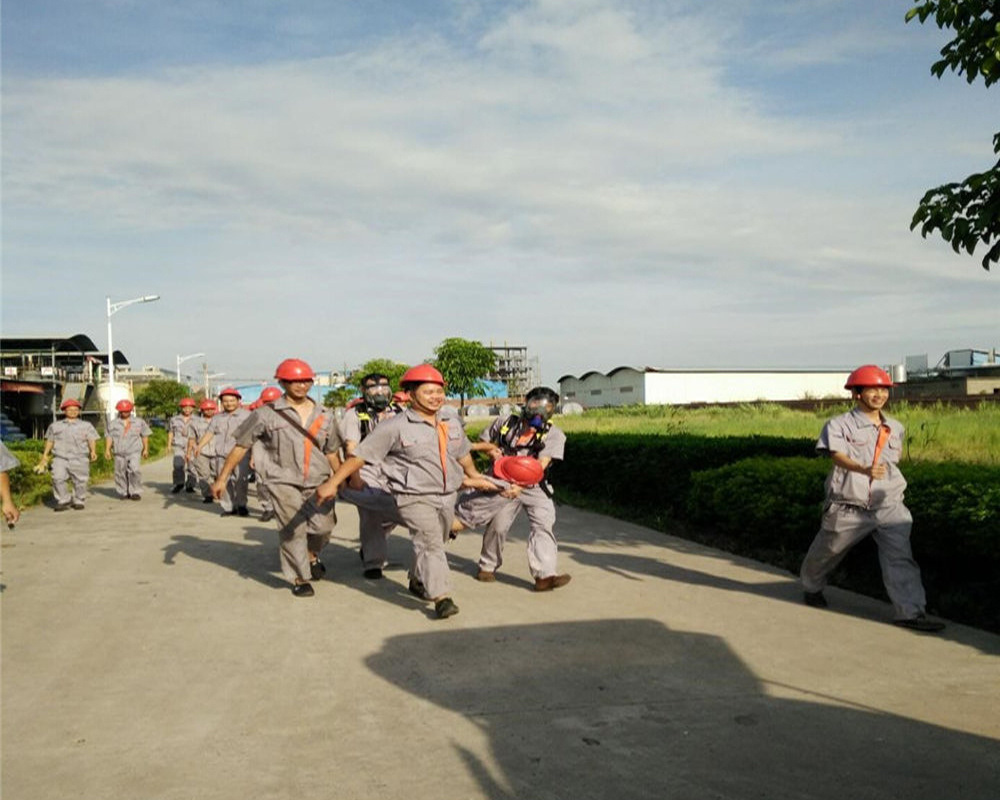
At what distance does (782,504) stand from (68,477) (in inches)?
479

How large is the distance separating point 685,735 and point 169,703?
111 inches

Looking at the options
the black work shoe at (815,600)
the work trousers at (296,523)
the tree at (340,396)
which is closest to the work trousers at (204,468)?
the work trousers at (296,523)

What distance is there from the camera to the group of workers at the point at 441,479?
22.8 ft

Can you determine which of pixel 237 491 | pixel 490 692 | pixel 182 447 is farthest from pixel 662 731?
pixel 182 447

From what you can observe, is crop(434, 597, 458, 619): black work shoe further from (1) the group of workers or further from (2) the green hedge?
(2) the green hedge

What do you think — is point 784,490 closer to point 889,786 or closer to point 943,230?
point 943,230

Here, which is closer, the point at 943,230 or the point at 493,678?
the point at 493,678

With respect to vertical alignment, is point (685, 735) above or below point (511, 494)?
below

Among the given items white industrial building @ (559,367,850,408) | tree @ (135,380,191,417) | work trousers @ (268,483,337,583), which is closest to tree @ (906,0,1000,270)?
work trousers @ (268,483,337,583)

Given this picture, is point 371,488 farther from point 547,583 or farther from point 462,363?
point 462,363

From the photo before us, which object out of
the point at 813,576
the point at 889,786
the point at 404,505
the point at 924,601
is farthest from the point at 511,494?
the point at 889,786

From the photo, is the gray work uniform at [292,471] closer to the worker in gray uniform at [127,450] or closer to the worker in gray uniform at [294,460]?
the worker in gray uniform at [294,460]

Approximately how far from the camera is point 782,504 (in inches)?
365

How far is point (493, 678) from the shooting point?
554 centimetres
